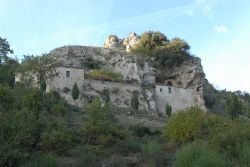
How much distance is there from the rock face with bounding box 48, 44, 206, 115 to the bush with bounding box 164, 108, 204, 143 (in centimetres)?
2120

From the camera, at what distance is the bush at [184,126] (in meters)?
32.9

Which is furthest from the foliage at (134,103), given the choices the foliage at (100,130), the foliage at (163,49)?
the foliage at (100,130)

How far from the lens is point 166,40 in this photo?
7156cm

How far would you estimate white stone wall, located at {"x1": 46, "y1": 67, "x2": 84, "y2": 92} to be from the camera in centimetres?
5388

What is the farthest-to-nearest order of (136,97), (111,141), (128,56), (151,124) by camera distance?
(128,56), (136,97), (151,124), (111,141)

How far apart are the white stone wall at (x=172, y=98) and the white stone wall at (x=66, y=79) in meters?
10.1

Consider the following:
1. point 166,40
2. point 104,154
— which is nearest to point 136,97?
point 166,40

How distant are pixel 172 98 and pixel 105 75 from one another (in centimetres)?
880

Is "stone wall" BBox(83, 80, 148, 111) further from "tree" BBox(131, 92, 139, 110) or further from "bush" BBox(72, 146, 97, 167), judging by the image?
"bush" BBox(72, 146, 97, 167)

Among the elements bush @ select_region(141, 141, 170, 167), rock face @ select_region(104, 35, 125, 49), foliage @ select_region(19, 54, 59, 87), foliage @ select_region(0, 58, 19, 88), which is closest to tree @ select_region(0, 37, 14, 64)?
foliage @ select_region(0, 58, 19, 88)

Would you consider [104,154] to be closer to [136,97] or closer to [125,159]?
[125,159]

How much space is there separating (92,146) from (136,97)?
76.0ft

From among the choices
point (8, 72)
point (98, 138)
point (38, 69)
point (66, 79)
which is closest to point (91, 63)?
point (66, 79)

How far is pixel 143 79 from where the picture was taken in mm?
62688
